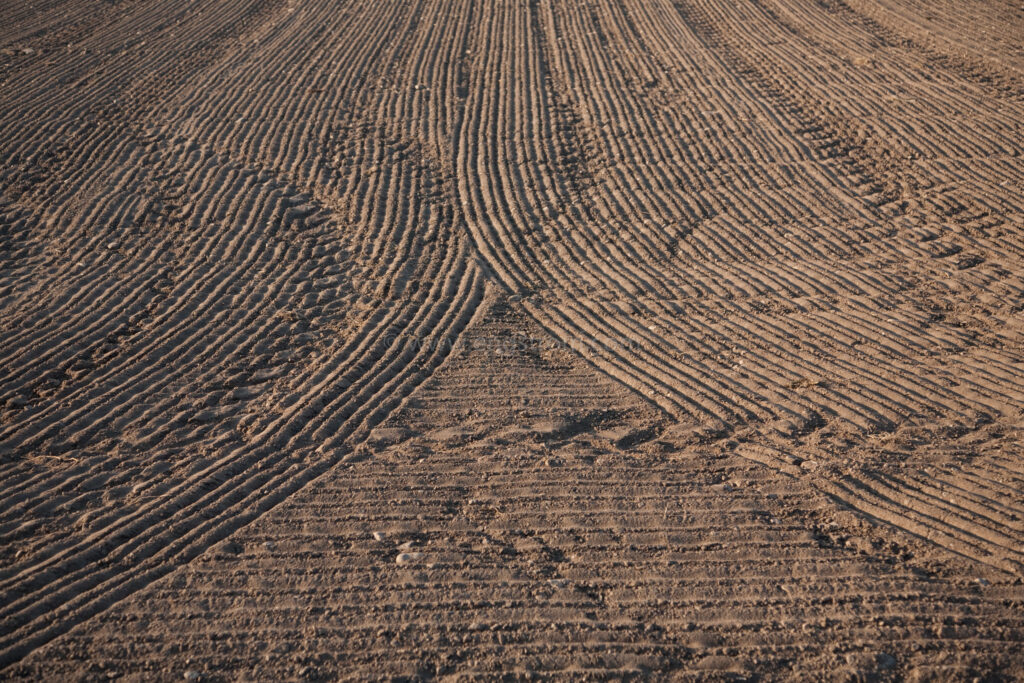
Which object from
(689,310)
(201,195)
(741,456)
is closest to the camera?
(741,456)

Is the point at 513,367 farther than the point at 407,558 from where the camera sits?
Yes

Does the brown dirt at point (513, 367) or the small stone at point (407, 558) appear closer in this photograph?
the brown dirt at point (513, 367)

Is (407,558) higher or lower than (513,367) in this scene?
lower

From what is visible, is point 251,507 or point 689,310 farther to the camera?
point 689,310

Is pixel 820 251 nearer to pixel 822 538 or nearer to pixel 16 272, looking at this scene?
pixel 822 538

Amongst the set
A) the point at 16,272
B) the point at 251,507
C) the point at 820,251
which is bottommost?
the point at 251,507

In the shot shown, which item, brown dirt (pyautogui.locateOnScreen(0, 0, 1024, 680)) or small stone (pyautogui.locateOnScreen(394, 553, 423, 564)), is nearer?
brown dirt (pyautogui.locateOnScreen(0, 0, 1024, 680))

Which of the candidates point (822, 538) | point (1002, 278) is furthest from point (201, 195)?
point (1002, 278)

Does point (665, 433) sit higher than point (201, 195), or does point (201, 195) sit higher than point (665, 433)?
point (201, 195)
